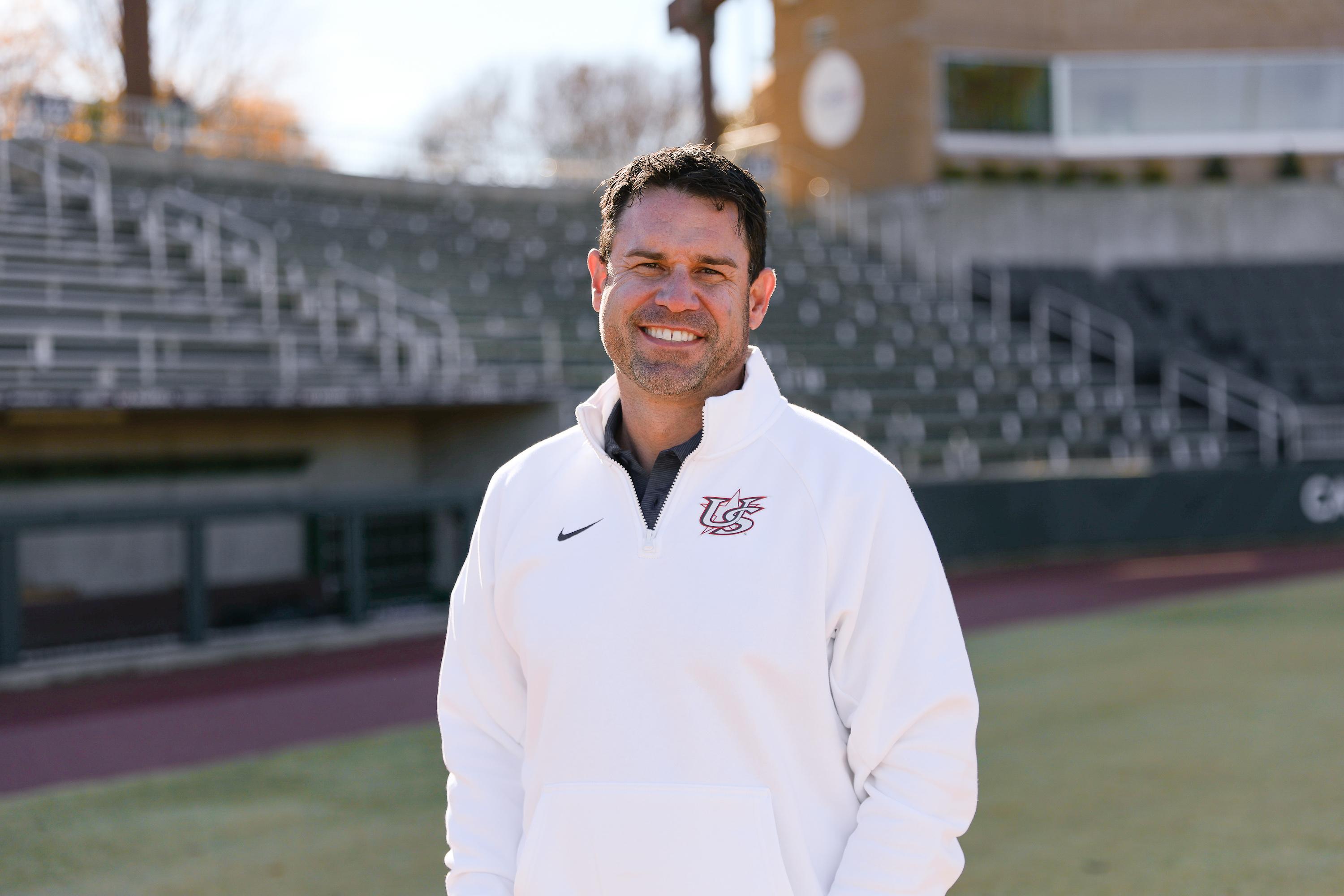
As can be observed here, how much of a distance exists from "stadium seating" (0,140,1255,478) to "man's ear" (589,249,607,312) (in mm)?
9426

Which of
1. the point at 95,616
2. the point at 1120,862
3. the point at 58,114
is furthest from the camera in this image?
the point at 58,114

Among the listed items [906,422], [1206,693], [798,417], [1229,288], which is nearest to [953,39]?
[1229,288]

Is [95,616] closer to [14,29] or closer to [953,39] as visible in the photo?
[953,39]

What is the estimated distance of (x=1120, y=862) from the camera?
5164mm

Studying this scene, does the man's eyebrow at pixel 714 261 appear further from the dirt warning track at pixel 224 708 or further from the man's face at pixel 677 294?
the dirt warning track at pixel 224 708

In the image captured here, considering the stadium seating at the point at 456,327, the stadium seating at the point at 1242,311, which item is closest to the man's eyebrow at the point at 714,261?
the stadium seating at the point at 456,327

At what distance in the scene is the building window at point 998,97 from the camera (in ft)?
86.9

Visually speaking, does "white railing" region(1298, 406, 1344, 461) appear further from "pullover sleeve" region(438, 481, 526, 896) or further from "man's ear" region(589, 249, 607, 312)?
"pullover sleeve" region(438, 481, 526, 896)

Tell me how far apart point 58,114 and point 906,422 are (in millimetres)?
12313

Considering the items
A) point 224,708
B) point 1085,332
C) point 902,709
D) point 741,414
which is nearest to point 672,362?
point 741,414

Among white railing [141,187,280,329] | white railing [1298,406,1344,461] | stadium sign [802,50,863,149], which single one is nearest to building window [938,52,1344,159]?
stadium sign [802,50,863,149]

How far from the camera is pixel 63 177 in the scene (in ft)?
56.7

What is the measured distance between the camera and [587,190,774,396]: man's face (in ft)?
7.68

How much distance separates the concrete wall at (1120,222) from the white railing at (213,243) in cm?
1294
